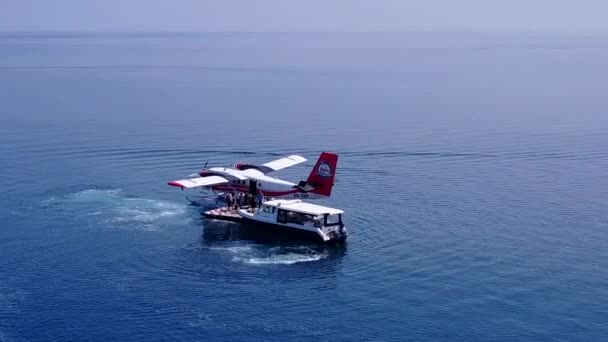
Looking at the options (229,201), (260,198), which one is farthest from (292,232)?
(229,201)

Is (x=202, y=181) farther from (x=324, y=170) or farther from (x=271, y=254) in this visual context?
(x=271, y=254)

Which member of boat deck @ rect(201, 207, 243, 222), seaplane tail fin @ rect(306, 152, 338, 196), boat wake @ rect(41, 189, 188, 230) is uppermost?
seaplane tail fin @ rect(306, 152, 338, 196)

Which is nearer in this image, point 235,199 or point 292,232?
point 292,232

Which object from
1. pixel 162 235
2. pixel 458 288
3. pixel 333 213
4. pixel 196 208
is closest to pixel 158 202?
pixel 196 208

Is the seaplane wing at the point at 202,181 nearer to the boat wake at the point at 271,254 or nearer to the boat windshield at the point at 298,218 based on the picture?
the boat wake at the point at 271,254

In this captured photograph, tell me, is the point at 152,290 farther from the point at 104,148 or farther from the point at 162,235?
the point at 104,148

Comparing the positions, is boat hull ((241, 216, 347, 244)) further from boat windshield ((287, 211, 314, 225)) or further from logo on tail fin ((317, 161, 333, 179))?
logo on tail fin ((317, 161, 333, 179))

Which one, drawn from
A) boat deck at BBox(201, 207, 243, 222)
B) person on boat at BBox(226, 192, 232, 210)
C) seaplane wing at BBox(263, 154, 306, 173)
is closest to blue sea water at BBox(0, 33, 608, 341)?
boat deck at BBox(201, 207, 243, 222)
